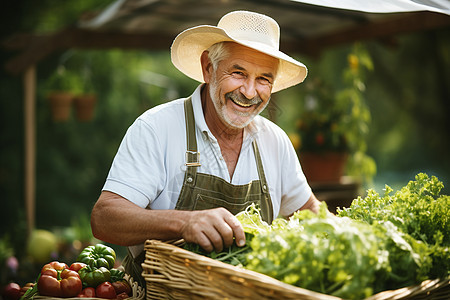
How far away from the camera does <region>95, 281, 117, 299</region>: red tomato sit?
2.13 meters

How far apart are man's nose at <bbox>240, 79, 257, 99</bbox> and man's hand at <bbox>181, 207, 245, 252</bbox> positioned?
752 mm

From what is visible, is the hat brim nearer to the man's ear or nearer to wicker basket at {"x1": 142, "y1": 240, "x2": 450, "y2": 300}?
the man's ear

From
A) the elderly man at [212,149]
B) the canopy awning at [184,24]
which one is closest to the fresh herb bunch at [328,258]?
the elderly man at [212,149]

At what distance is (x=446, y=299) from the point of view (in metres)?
1.90

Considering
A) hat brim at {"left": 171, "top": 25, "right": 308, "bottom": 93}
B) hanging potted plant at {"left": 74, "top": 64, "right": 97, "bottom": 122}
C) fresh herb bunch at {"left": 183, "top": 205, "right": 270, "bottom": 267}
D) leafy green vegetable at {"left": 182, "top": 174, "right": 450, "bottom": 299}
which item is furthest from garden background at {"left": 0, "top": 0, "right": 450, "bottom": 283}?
fresh herb bunch at {"left": 183, "top": 205, "right": 270, "bottom": 267}

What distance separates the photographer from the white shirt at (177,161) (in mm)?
2160

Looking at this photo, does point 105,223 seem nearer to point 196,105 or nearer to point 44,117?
point 196,105

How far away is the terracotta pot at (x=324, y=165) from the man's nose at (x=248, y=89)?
3373mm

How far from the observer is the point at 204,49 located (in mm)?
2617

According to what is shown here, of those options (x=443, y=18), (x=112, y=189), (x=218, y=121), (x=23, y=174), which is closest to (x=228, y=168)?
(x=218, y=121)

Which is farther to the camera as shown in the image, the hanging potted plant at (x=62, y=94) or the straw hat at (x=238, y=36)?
the hanging potted plant at (x=62, y=94)

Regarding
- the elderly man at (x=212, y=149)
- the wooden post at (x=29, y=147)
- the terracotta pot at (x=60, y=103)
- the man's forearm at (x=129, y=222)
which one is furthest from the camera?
the terracotta pot at (x=60, y=103)

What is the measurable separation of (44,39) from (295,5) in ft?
8.55

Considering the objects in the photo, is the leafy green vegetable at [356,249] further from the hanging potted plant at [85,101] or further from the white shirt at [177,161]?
the hanging potted plant at [85,101]
